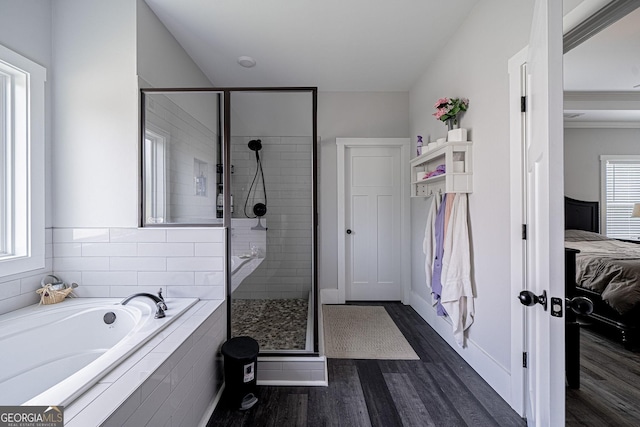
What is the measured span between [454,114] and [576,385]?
2027mm

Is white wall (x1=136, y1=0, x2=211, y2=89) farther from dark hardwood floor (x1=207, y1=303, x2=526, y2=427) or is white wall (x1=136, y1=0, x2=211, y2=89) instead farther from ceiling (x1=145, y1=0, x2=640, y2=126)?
dark hardwood floor (x1=207, y1=303, x2=526, y2=427)

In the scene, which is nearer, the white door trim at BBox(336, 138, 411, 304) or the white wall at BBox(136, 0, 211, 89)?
the white wall at BBox(136, 0, 211, 89)

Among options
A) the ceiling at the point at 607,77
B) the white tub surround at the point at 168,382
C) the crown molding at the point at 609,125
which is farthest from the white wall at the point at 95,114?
the crown molding at the point at 609,125

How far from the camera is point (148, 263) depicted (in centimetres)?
194

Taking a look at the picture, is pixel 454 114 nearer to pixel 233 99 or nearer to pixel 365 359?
pixel 233 99

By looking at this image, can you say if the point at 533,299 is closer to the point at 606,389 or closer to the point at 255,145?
the point at 606,389

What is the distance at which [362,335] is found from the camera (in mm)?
2680

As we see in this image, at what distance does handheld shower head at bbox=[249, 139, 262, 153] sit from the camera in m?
2.11

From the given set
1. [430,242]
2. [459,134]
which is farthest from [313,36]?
[430,242]

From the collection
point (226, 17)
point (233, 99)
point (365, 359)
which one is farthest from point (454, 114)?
point (365, 359)

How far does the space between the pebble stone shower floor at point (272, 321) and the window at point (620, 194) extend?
11.7ft

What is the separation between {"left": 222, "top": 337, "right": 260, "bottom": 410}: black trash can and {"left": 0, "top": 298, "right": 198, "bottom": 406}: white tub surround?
435 mm

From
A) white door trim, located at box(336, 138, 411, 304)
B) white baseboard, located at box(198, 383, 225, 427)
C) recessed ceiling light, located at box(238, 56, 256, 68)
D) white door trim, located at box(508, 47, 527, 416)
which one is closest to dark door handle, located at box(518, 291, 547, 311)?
white door trim, located at box(508, 47, 527, 416)

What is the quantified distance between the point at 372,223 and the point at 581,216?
7.64ft
